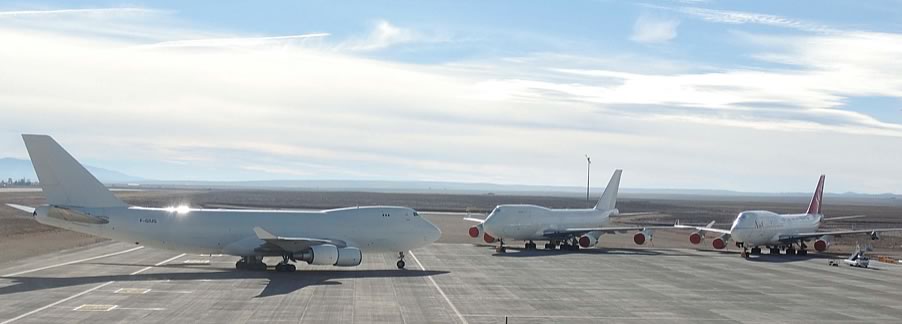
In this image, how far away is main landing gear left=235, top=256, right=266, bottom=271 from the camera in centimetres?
4216

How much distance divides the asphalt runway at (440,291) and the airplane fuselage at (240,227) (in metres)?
1.38

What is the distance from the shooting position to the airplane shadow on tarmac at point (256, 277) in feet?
110

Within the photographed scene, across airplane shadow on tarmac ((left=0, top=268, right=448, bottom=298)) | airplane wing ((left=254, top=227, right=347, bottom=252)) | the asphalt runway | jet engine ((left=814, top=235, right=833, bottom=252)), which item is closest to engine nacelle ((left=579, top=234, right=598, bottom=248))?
the asphalt runway

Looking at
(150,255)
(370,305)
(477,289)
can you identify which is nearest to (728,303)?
(477,289)

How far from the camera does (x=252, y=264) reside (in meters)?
42.3

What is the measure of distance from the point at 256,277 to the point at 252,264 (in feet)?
11.8

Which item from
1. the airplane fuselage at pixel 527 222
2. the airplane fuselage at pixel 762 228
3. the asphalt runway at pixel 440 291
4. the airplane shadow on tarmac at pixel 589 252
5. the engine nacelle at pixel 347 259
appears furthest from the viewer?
the airplane fuselage at pixel 527 222

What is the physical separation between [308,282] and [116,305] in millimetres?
9642

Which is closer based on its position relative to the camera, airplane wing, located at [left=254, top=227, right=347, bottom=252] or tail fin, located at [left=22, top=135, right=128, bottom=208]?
tail fin, located at [left=22, top=135, right=128, bottom=208]

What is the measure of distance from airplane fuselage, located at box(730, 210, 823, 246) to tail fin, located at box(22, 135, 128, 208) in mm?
40182

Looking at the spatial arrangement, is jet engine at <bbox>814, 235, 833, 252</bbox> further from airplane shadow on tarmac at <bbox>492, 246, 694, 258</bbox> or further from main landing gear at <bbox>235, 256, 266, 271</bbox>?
main landing gear at <bbox>235, 256, 266, 271</bbox>

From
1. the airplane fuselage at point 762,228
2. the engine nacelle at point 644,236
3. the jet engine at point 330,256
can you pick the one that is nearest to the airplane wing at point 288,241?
the jet engine at point 330,256

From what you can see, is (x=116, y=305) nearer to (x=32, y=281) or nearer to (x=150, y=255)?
(x=32, y=281)

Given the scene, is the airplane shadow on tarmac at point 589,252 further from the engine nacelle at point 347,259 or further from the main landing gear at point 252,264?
the main landing gear at point 252,264
